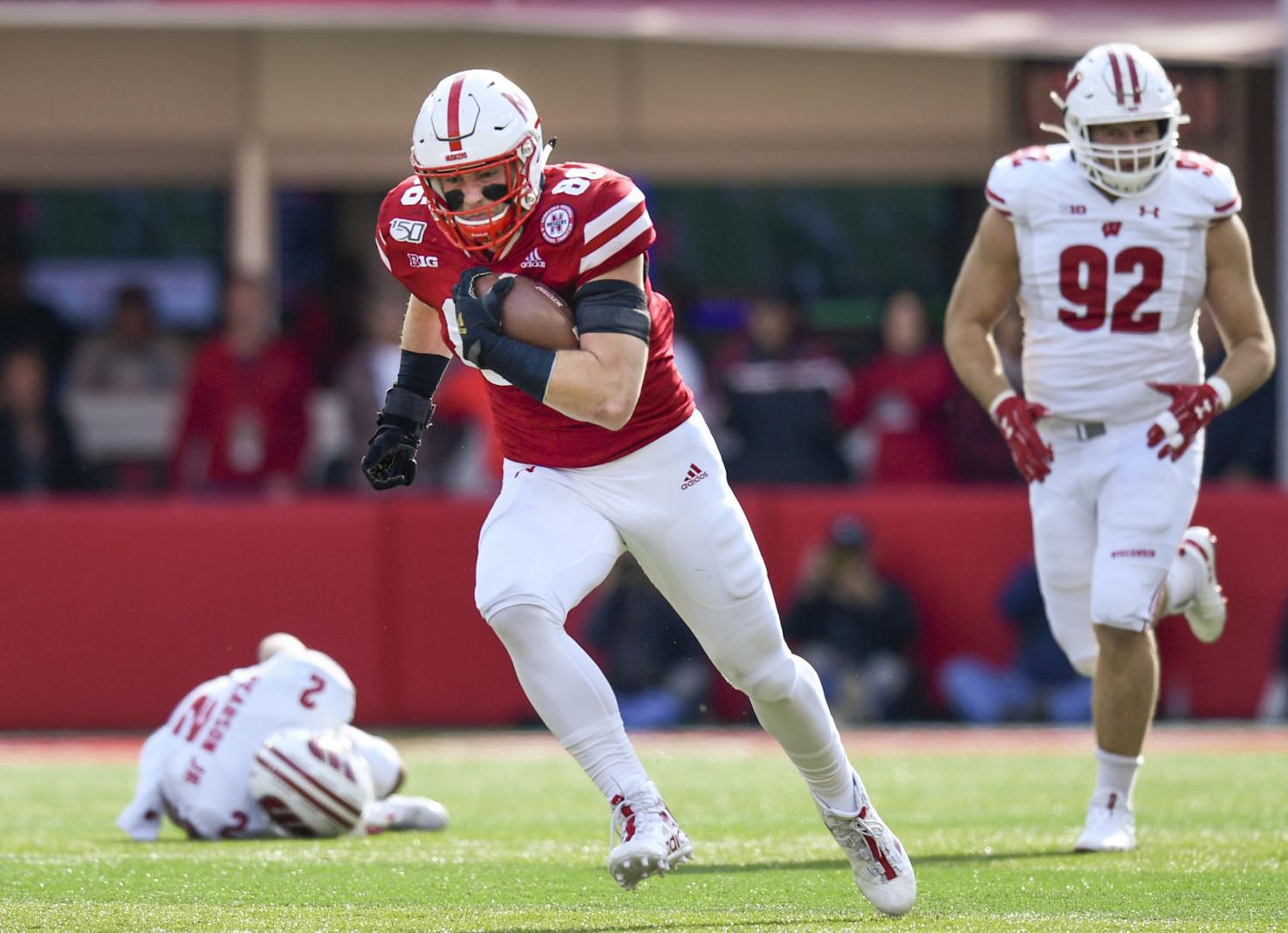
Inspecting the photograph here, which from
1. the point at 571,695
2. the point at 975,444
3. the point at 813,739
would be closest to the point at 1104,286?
the point at 813,739

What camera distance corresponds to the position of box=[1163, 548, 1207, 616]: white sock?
6.18 meters

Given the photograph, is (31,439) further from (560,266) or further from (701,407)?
(560,266)

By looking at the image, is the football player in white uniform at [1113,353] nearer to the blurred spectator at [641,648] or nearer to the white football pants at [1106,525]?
the white football pants at [1106,525]

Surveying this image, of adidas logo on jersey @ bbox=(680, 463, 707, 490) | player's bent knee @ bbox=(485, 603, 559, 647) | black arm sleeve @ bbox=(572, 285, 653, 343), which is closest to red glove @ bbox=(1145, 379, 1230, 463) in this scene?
adidas logo on jersey @ bbox=(680, 463, 707, 490)

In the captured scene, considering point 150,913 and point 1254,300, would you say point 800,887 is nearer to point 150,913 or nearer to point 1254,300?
point 150,913

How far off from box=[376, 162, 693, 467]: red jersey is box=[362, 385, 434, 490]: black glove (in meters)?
0.20

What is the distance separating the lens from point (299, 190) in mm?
13602

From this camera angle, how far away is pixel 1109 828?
5.81 meters

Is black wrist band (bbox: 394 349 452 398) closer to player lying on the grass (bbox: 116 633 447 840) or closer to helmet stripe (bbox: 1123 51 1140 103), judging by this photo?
player lying on the grass (bbox: 116 633 447 840)

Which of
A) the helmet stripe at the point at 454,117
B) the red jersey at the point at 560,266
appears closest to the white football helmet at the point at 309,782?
the red jersey at the point at 560,266

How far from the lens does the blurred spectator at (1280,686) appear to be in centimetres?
961

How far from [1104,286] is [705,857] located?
1867mm

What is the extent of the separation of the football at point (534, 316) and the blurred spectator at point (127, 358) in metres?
7.78

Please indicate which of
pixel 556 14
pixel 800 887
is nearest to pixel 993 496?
pixel 556 14
